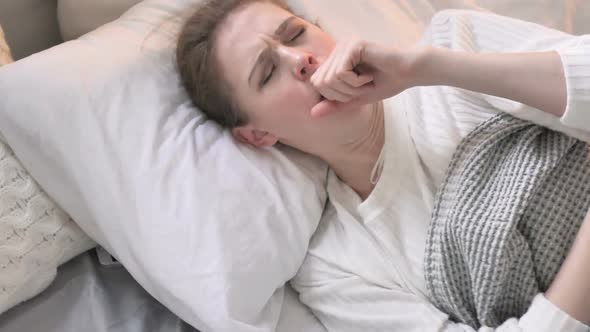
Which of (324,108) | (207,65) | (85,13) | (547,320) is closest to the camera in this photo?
(547,320)

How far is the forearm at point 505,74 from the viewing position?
0.87 metres

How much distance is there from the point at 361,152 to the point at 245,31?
273 mm

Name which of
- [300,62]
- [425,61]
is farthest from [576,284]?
[300,62]

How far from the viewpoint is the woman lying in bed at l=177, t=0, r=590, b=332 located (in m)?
0.87

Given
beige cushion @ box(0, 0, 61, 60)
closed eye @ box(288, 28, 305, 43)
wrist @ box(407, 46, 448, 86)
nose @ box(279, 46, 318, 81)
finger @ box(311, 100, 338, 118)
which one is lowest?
beige cushion @ box(0, 0, 61, 60)

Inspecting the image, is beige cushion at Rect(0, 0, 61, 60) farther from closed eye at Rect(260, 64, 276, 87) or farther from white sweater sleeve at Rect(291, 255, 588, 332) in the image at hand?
white sweater sleeve at Rect(291, 255, 588, 332)

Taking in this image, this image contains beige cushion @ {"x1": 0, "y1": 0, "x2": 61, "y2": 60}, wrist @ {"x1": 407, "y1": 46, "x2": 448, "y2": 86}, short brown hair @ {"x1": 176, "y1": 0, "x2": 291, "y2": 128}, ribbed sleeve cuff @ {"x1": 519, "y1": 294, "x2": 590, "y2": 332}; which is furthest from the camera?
beige cushion @ {"x1": 0, "y1": 0, "x2": 61, "y2": 60}

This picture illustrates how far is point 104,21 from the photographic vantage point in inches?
46.7

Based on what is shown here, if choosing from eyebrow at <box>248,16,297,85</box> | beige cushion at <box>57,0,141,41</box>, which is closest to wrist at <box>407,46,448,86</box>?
eyebrow at <box>248,16,297,85</box>

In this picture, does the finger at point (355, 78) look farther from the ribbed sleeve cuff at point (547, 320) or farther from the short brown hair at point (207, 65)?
the ribbed sleeve cuff at point (547, 320)

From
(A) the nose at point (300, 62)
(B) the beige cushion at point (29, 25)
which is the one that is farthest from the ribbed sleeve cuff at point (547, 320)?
(B) the beige cushion at point (29, 25)

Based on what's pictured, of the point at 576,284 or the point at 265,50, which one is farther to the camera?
the point at 265,50

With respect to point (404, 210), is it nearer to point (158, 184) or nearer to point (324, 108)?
point (324, 108)

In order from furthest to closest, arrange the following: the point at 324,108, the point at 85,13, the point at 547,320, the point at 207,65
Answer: the point at 85,13, the point at 207,65, the point at 324,108, the point at 547,320
